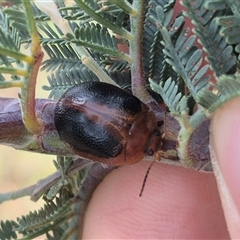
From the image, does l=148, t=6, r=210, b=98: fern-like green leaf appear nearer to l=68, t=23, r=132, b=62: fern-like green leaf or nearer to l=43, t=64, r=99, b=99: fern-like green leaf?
l=68, t=23, r=132, b=62: fern-like green leaf

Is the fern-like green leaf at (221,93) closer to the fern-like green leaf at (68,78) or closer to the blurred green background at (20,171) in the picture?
the fern-like green leaf at (68,78)

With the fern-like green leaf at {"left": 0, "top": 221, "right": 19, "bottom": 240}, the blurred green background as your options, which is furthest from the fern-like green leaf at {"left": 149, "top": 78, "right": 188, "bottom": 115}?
the blurred green background

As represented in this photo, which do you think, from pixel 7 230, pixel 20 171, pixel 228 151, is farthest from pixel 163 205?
pixel 20 171

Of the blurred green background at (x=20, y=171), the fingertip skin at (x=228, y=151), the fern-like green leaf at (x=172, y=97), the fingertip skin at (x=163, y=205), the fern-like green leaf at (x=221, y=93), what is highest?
the fern-like green leaf at (x=221, y=93)

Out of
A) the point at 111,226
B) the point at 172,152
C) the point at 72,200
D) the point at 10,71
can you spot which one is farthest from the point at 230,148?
the point at 111,226

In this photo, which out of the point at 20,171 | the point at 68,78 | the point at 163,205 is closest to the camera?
the point at 68,78

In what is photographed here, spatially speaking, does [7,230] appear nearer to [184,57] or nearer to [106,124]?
[106,124]

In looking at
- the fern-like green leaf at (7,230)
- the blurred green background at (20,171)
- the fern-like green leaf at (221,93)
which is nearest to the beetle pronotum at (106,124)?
the fern-like green leaf at (221,93)

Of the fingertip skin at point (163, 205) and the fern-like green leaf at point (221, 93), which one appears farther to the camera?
the fingertip skin at point (163, 205)
